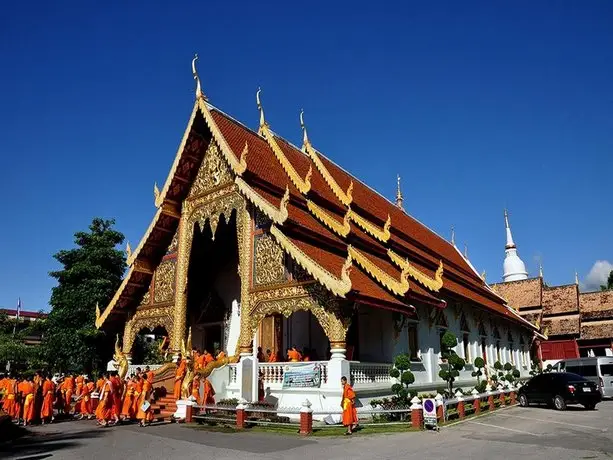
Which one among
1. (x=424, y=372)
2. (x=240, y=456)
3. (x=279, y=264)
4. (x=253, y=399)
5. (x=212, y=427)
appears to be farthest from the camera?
(x=424, y=372)

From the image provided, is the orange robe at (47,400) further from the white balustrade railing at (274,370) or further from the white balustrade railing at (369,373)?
the white balustrade railing at (369,373)

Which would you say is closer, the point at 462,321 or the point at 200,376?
the point at 200,376

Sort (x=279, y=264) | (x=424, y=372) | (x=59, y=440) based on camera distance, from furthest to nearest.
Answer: (x=424, y=372), (x=279, y=264), (x=59, y=440)

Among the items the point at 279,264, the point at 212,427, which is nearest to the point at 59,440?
the point at 212,427

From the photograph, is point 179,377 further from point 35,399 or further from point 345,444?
point 345,444

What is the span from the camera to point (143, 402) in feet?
41.8

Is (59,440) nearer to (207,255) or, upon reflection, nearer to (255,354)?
(255,354)

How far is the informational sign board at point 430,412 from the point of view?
10.4 metres

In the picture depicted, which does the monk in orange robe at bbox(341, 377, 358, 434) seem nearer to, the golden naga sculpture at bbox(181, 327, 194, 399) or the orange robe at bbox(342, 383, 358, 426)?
the orange robe at bbox(342, 383, 358, 426)

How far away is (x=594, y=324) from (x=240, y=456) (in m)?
31.6

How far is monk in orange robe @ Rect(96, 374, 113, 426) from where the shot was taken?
12.9 metres

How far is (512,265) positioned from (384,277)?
135 ft

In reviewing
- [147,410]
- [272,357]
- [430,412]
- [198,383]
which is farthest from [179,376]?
[430,412]

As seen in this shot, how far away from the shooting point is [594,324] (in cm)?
3319
